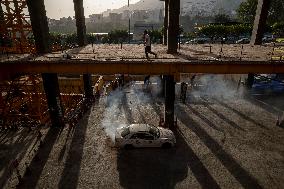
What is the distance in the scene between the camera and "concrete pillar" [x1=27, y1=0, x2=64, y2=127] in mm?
19328

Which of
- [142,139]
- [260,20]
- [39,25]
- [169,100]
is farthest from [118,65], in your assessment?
[260,20]

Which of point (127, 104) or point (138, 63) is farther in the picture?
point (127, 104)

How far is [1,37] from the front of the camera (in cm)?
2483

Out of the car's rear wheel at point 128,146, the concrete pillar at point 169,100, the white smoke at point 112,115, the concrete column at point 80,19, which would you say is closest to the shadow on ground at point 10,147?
the white smoke at point 112,115

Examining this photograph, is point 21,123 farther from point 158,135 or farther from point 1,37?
point 158,135

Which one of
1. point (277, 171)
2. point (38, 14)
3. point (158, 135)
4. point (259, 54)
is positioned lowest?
point (277, 171)

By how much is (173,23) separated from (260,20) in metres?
11.0

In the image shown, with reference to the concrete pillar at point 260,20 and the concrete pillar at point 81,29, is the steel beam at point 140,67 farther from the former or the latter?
the concrete pillar at point 260,20

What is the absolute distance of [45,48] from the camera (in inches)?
818

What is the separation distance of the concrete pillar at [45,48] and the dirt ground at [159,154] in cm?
140

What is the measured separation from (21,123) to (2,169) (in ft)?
23.1

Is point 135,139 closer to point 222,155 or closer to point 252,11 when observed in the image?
point 222,155

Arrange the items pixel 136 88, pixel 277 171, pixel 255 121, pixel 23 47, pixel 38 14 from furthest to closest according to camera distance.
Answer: pixel 136 88, pixel 23 47, pixel 255 121, pixel 38 14, pixel 277 171

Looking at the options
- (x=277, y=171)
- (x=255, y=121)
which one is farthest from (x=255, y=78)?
(x=277, y=171)
